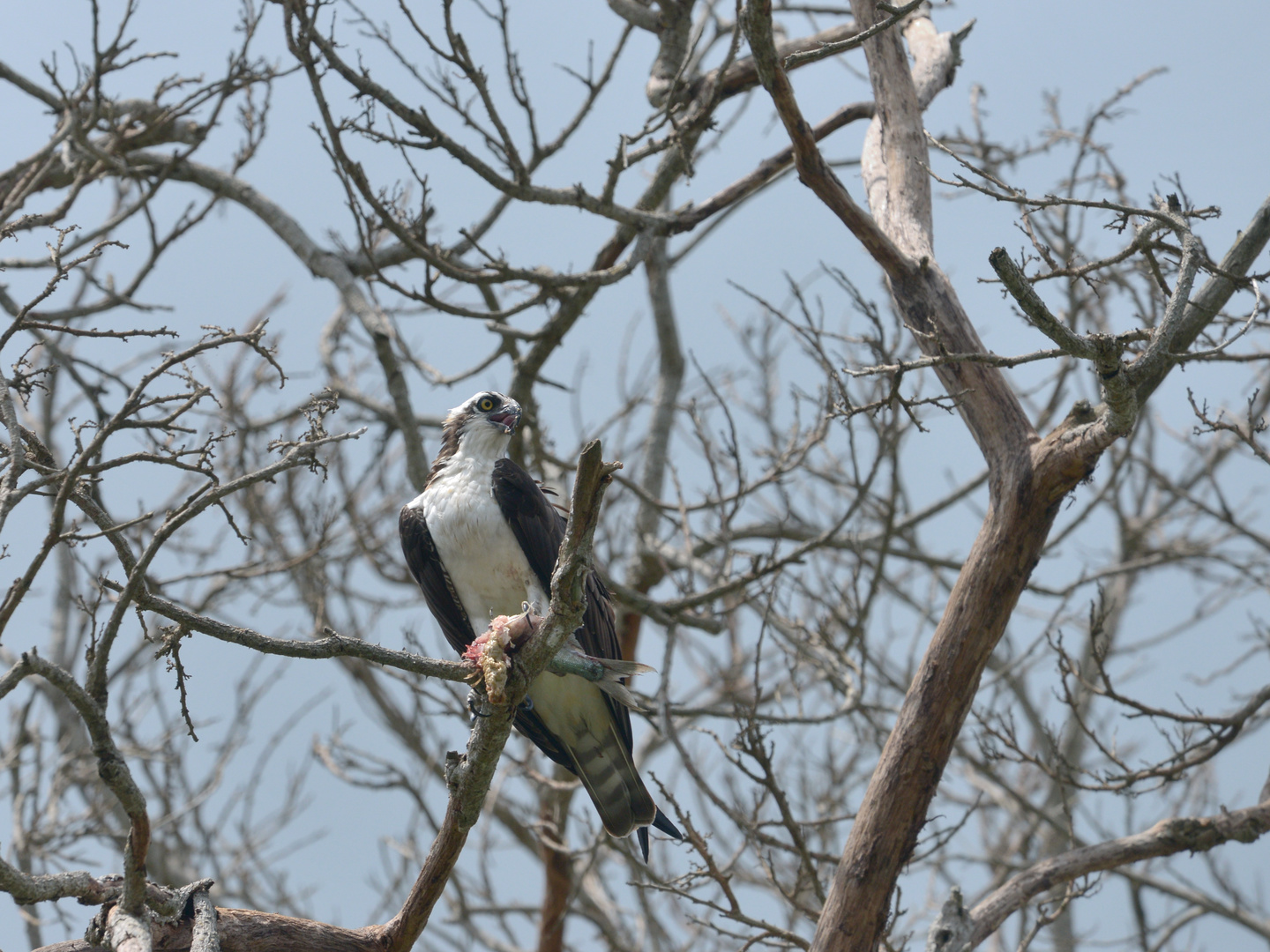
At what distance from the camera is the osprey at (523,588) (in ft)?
17.3

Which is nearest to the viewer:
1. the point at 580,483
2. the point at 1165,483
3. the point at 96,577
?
the point at 580,483

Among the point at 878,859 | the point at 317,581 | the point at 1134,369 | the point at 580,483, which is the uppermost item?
the point at 317,581

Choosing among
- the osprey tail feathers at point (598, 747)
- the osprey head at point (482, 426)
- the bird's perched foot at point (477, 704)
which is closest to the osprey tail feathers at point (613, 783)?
the osprey tail feathers at point (598, 747)

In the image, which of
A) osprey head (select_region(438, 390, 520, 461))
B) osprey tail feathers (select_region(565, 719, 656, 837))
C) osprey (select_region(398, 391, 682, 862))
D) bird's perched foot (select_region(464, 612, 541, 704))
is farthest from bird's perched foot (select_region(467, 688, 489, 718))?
osprey head (select_region(438, 390, 520, 461))

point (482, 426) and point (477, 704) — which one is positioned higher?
point (482, 426)

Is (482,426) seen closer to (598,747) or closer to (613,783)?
(598,747)

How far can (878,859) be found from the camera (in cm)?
479

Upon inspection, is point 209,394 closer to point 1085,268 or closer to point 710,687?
point 1085,268

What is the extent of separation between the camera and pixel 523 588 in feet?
17.4

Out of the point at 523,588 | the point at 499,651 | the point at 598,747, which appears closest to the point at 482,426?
the point at 523,588

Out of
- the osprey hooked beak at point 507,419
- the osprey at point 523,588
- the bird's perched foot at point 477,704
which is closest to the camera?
the bird's perched foot at point 477,704

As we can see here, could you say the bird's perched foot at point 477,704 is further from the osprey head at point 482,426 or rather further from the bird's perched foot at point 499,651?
the osprey head at point 482,426

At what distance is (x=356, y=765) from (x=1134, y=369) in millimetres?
6810

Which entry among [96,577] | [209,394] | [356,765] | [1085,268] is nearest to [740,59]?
[1085,268]
